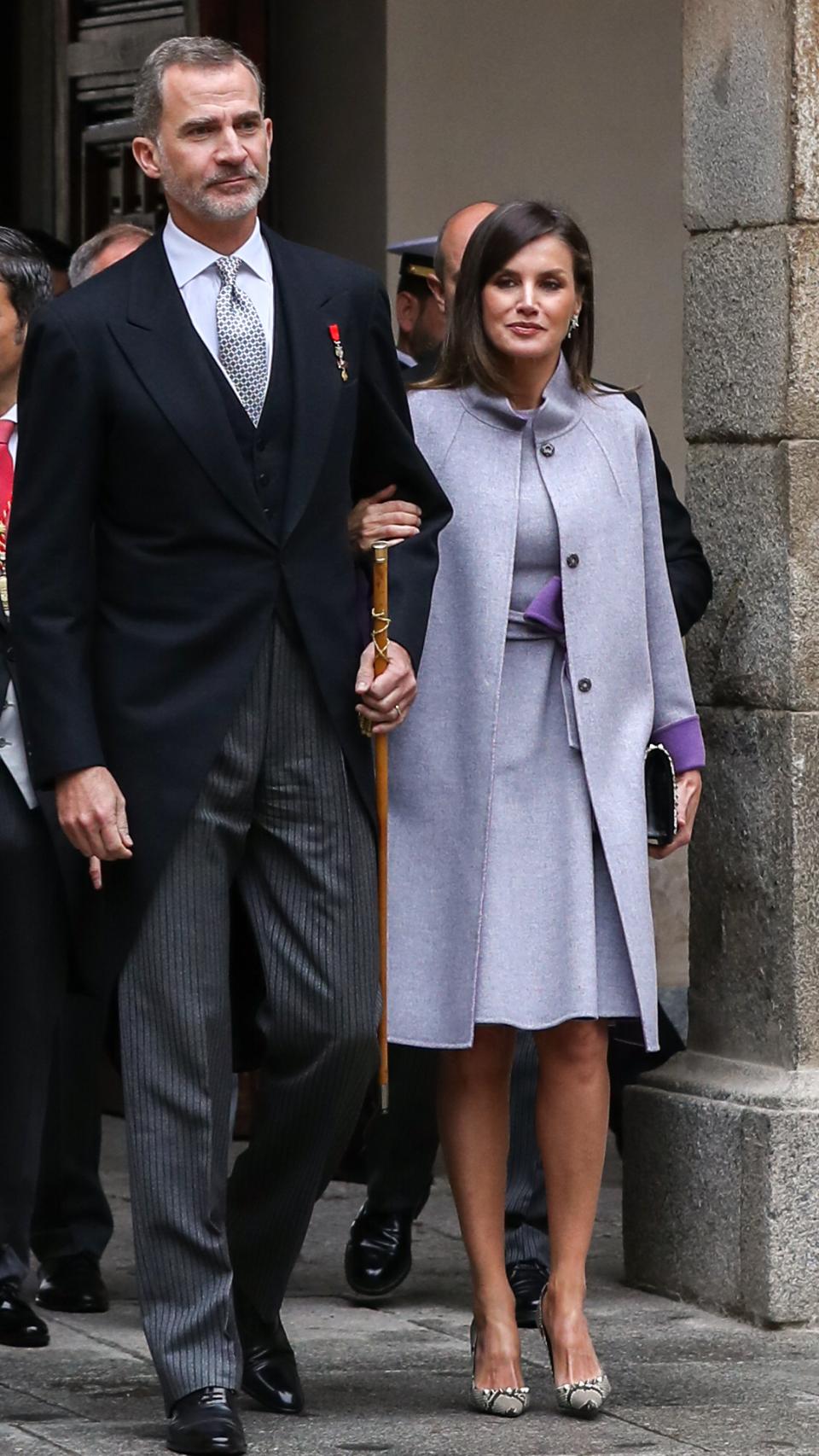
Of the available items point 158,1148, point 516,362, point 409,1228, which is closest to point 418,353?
point 516,362

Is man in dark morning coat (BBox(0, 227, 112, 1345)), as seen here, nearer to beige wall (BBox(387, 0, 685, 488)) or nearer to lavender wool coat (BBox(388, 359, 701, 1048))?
lavender wool coat (BBox(388, 359, 701, 1048))

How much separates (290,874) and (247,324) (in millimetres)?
856

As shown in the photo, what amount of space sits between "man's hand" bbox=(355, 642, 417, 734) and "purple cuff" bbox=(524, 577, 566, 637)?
0.27 metres

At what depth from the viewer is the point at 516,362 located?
4949 mm

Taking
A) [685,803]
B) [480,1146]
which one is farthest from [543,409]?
[480,1146]

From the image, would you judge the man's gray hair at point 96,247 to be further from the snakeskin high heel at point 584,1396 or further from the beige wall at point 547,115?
the snakeskin high heel at point 584,1396

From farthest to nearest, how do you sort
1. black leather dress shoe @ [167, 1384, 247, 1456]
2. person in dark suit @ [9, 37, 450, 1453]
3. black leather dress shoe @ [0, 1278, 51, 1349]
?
1. black leather dress shoe @ [0, 1278, 51, 1349]
2. person in dark suit @ [9, 37, 450, 1453]
3. black leather dress shoe @ [167, 1384, 247, 1456]

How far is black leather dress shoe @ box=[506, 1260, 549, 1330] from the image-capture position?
554cm

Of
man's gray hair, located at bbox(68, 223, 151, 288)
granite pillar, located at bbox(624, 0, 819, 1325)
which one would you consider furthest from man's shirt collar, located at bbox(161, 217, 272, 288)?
man's gray hair, located at bbox(68, 223, 151, 288)

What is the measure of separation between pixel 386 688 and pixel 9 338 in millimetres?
1240

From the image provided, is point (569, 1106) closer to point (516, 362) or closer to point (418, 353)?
point (516, 362)

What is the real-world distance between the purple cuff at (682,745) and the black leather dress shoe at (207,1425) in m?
1.32

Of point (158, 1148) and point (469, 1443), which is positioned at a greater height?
point (158, 1148)

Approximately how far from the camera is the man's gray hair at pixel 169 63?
183 inches
